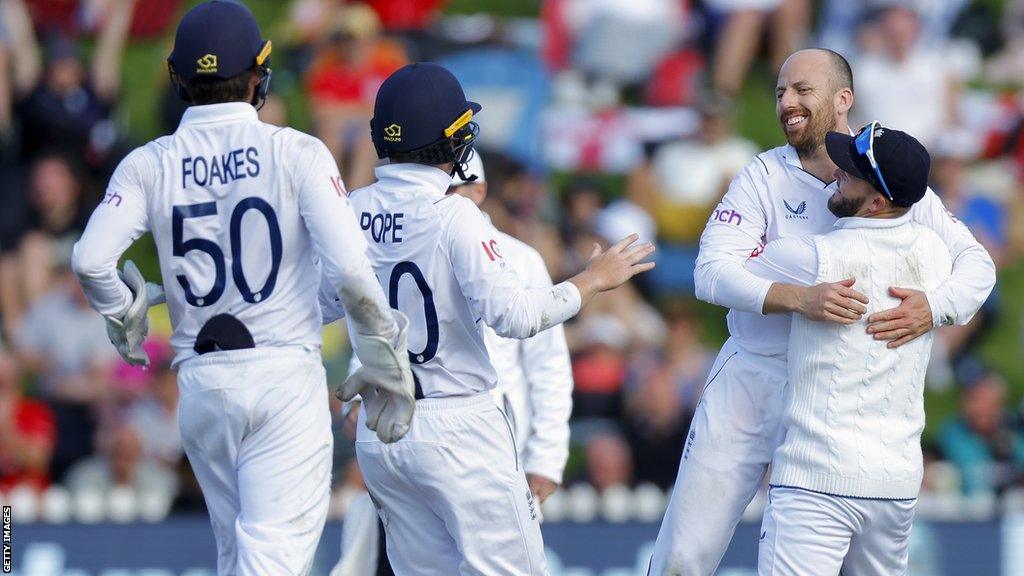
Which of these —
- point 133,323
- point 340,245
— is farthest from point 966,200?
point 133,323

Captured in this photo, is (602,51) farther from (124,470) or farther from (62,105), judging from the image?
(124,470)

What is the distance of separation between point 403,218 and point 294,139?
1.71ft

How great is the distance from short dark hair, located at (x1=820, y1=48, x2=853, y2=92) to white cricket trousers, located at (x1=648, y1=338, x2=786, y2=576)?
1180mm

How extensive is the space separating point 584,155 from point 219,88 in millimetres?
8466

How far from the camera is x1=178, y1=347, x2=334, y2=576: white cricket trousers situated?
18.8ft

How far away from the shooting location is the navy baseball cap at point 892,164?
5.81 metres

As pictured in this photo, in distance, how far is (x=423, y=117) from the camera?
6008 mm

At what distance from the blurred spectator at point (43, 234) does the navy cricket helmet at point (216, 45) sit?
689 centimetres

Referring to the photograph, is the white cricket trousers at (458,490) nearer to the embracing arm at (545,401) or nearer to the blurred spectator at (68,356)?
the embracing arm at (545,401)

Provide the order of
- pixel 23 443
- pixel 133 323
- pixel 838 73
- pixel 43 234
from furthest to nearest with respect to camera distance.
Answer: pixel 43 234
pixel 23 443
pixel 838 73
pixel 133 323

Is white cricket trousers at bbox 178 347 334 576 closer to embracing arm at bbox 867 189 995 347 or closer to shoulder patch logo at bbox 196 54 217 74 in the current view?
shoulder patch logo at bbox 196 54 217 74

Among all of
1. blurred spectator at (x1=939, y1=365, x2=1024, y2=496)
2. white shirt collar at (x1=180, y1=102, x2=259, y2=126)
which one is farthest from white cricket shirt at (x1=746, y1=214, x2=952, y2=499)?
blurred spectator at (x1=939, y1=365, x2=1024, y2=496)

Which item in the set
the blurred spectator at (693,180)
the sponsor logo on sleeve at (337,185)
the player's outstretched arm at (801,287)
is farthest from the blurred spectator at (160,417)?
the player's outstretched arm at (801,287)

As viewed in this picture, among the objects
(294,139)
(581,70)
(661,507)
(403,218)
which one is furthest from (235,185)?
(581,70)
